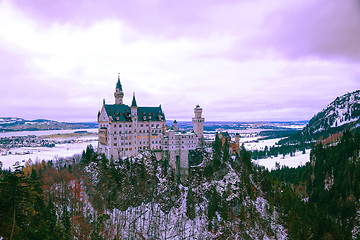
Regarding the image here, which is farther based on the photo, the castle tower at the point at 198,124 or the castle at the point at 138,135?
the castle tower at the point at 198,124

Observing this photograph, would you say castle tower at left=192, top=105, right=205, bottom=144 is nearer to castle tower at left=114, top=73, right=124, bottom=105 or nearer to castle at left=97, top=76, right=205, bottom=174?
castle at left=97, top=76, right=205, bottom=174

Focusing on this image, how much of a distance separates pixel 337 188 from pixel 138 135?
324ft

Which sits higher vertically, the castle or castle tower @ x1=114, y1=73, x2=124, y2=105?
castle tower @ x1=114, y1=73, x2=124, y2=105

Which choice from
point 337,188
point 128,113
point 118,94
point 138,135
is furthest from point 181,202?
point 337,188

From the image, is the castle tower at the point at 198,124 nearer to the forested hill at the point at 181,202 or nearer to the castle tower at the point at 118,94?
the forested hill at the point at 181,202

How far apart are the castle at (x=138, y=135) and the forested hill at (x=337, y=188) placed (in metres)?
62.7

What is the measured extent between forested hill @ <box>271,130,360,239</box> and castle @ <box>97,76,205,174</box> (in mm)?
62668

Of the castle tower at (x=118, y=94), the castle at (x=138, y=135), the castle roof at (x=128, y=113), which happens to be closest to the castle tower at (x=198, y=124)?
the castle at (x=138, y=135)

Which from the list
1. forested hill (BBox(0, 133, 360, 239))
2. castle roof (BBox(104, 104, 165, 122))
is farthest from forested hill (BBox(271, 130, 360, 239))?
castle roof (BBox(104, 104, 165, 122))

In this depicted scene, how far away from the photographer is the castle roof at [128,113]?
108 m

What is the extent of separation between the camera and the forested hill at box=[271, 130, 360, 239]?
293ft

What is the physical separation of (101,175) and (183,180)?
120ft

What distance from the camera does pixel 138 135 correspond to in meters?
111

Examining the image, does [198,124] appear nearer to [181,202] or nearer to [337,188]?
[181,202]
